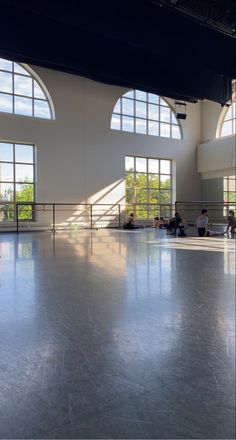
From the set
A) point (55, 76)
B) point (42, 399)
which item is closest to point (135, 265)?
point (42, 399)

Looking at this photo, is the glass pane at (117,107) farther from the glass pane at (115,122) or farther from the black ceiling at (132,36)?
the black ceiling at (132,36)

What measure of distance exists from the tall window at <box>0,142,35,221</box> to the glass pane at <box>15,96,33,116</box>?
1281mm

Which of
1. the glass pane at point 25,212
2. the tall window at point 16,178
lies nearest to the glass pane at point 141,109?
the tall window at point 16,178

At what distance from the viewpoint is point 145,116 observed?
17312 millimetres

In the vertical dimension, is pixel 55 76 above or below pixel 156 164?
above

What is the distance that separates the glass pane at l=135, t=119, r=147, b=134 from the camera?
672 inches

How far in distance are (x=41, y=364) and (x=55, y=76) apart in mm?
14379

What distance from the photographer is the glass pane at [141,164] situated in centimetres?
1727

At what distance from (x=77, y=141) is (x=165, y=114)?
541 centimetres

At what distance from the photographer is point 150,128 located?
57.5ft

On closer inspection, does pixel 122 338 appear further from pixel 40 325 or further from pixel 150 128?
pixel 150 128

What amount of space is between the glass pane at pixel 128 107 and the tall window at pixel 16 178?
16.2ft

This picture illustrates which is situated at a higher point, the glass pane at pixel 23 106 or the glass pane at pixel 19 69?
the glass pane at pixel 19 69

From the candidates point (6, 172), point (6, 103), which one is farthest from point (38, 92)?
point (6, 172)
